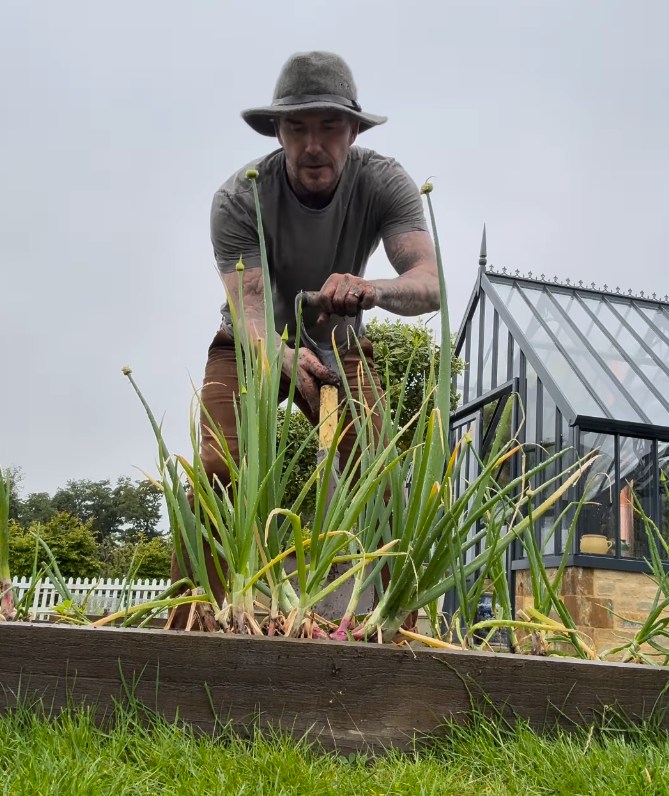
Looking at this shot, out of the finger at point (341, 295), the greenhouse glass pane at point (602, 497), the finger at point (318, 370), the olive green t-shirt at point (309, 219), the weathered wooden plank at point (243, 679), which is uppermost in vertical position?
the olive green t-shirt at point (309, 219)

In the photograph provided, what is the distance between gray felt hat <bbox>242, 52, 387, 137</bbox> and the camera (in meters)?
1.80

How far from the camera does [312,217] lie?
2.12m

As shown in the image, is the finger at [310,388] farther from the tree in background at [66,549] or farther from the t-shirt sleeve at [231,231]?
the tree in background at [66,549]

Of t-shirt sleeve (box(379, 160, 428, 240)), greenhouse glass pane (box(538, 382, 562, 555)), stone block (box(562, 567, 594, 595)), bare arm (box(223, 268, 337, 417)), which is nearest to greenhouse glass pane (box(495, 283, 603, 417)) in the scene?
greenhouse glass pane (box(538, 382, 562, 555))

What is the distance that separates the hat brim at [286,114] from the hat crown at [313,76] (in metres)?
0.06

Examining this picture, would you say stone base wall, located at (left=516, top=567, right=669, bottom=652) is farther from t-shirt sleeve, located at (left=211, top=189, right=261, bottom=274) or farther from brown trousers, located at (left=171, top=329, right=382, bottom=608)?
t-shirt sleeve, located at (left=211, top=189, right=261, bottom=274)

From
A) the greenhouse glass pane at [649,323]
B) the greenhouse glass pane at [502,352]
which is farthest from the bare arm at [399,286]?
the greenhouse glass pane at [649,323]

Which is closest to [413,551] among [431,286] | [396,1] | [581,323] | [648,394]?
[431,286]

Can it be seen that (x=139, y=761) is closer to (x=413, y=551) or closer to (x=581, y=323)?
(x=413, y=551)

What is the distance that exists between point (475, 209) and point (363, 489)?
75.1 ft

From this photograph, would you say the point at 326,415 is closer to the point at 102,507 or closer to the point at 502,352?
the point at 502,352

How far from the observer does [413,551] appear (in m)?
1.07

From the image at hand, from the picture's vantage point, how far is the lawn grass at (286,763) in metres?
0.76

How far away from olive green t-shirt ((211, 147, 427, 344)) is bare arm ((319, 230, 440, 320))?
2.2 inches
